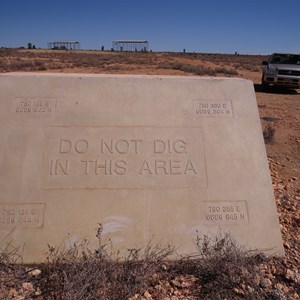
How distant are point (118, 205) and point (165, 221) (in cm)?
50

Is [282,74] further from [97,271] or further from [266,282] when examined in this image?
[97,271]

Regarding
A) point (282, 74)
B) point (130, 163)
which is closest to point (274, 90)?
point (282, 74)

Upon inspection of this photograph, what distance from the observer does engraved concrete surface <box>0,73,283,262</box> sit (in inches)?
130

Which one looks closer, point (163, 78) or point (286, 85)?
point (163, 78)

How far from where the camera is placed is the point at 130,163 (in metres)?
3.57

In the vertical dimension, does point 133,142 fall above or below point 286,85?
below

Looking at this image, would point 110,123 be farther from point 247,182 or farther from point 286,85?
point 286,85

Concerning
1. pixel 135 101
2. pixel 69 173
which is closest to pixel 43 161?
pixel 69 173

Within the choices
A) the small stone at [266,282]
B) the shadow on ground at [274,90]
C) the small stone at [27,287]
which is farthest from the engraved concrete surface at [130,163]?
the shadow on ground at [274,90]

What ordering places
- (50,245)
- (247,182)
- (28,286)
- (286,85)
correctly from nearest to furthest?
(28,286) → (50,245) → (247,182) → (286,85)

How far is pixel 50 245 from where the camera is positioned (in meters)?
3.17

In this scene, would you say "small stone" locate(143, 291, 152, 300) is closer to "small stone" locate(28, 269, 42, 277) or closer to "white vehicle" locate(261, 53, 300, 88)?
"small stone" locate(28, 269, 42, 277)

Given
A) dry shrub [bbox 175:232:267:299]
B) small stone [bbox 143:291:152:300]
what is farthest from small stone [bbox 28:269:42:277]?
dry shrub [bbox 175:232:267:299]

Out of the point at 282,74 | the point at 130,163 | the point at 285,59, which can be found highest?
the point at 285,59
